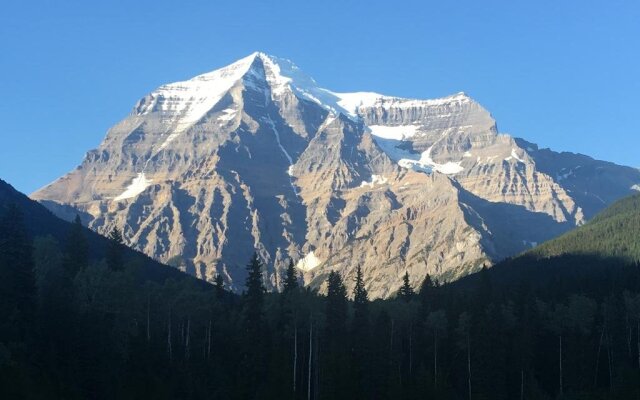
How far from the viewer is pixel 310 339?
129m

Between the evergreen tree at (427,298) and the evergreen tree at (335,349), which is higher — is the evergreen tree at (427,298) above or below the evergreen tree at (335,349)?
above

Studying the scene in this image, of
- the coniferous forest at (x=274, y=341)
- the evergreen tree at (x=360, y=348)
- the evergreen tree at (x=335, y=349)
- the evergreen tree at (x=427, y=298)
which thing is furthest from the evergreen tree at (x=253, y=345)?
the evergreen tree at (x=427, y=298)

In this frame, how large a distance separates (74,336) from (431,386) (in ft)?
155

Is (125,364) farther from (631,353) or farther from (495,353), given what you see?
(631,353)

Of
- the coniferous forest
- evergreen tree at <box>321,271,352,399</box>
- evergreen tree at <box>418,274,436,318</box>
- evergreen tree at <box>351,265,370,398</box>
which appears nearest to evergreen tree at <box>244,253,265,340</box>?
the coniferous forest

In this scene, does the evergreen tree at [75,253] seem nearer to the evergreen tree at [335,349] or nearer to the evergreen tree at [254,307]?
the evergreen tree at [254,307]

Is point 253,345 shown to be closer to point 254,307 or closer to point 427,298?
point 254,307

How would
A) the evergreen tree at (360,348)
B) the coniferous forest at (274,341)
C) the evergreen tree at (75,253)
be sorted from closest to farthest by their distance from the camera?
the coniferous forest at (274,341) → the evergreen tree at (360,348) → the evergreen tree at (75,253)

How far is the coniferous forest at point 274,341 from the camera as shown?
99438 millimetres

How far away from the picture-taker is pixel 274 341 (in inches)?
5054

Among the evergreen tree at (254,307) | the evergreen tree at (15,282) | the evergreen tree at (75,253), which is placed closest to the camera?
the evergreen tree at (15,282)

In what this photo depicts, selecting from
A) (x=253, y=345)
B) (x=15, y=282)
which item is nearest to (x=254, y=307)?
(x=253, y=345)

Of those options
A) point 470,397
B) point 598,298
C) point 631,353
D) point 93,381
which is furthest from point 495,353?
point 93,381

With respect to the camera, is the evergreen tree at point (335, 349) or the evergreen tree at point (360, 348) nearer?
the evergreen tree at point (335, 349)
